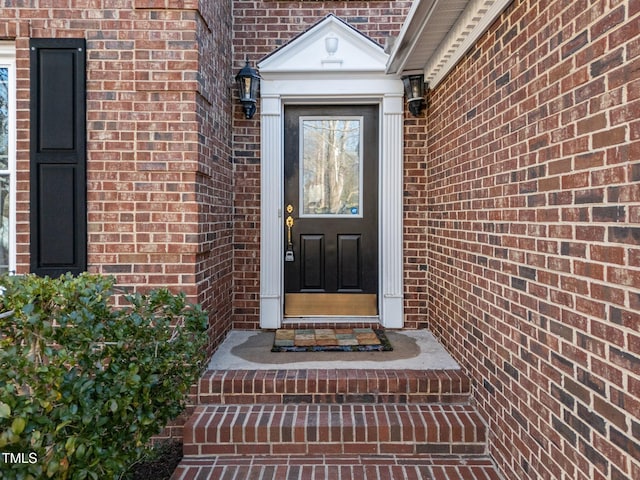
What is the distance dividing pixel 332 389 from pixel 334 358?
388 mm

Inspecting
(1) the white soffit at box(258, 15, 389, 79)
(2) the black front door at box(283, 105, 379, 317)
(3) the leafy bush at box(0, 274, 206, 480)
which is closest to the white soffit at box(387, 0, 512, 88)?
(1) the white soffit at box(258, 15, 389, 79)

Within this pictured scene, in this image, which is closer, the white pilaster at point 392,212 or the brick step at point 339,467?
the brick step at point 339,467


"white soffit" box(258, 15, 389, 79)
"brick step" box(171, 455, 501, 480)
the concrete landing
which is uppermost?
"white soffit" box(258, 15, 389, 79)

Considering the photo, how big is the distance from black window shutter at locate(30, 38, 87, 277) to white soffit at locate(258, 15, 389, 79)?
166 cm

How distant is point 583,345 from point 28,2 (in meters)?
3.62

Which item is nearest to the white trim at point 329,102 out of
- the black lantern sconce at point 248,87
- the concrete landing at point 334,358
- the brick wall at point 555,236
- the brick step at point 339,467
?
the black lantern sconce at point 248,87

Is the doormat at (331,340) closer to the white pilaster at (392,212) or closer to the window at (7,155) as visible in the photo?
the white pilaster at (392,212)

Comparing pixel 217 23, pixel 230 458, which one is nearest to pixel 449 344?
pixel 230 458

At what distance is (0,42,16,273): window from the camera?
9.90ft

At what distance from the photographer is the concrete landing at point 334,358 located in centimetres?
321

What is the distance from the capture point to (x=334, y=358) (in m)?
3.36

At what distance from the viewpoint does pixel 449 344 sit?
11.5 feet

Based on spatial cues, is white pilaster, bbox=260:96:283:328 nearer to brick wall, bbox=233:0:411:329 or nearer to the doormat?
brick wall, bbox=233:0:411:329

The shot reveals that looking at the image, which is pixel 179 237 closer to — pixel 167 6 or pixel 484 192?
pixel 167 6
